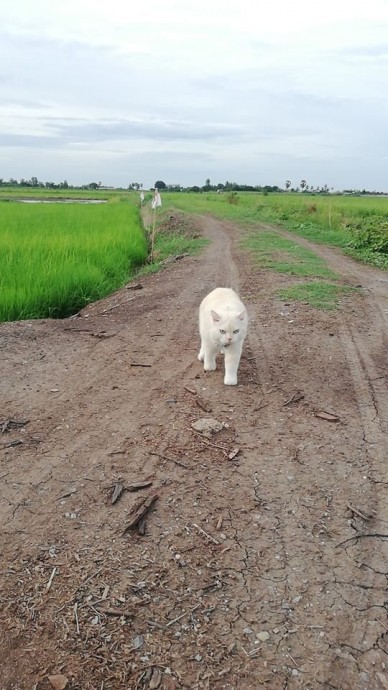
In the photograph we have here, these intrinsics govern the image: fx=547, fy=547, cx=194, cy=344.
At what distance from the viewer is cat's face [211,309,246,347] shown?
169 inches

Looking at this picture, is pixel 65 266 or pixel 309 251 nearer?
pixel 65 266

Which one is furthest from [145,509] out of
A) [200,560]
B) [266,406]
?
[266,406]

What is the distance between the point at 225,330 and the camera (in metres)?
4.31

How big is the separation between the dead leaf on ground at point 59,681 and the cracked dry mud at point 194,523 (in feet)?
0.04

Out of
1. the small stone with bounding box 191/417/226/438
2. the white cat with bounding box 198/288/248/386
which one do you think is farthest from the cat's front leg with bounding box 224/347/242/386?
the small stone with bounding box 191/417/226/438

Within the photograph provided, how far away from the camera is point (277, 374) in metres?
4.84

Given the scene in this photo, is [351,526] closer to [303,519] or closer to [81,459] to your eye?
[303,519]

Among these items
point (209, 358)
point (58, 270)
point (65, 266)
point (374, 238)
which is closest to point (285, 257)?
point (374, 238)

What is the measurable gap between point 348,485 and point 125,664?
5.41 feet

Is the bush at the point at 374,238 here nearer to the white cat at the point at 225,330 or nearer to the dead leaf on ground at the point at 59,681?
the white cat at the point at 225,330

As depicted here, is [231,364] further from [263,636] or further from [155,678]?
[155,678]

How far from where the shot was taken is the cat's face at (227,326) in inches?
169

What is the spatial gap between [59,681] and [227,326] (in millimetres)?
2747

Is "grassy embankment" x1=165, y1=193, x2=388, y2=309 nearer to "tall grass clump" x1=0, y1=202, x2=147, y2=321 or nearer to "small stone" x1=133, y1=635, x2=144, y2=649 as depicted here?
"tall grass clump" x1=0, y1=202, x2=147, y2=321
